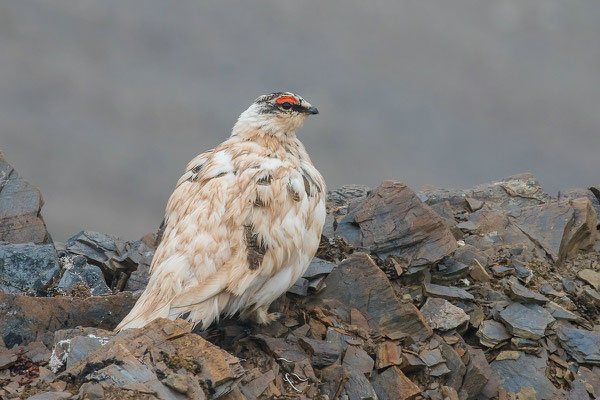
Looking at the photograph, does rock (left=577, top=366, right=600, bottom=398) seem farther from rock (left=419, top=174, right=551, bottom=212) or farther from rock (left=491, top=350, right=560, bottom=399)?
rock (left=419, top=174, right=551, bottom=212)

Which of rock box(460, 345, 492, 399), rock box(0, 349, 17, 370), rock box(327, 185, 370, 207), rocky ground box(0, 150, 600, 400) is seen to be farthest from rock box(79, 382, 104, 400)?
rock box(327, 185, 370, 207)

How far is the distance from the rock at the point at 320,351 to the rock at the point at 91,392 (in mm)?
2950

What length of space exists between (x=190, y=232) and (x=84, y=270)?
3226 mm

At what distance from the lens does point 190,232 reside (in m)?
6.96

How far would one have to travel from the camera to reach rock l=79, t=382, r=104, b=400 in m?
Answer: 4.99

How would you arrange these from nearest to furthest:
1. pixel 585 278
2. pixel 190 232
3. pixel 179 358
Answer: pixel 179 358 < pixel 190 232 < pixel 585 278

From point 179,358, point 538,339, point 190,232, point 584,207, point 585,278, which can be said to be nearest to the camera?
point 179,358

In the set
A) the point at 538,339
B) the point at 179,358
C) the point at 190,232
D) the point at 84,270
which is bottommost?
the point at 538,339

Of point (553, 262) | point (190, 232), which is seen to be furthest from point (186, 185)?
point (553, 262)

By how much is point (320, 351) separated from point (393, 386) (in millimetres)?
1002

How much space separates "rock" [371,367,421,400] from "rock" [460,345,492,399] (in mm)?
1007

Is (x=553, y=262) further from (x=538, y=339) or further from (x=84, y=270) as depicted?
(x=84, y=270)

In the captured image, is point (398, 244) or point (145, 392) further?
point (398, 244)

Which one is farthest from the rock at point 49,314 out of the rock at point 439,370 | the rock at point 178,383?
the rock at point 439,370
